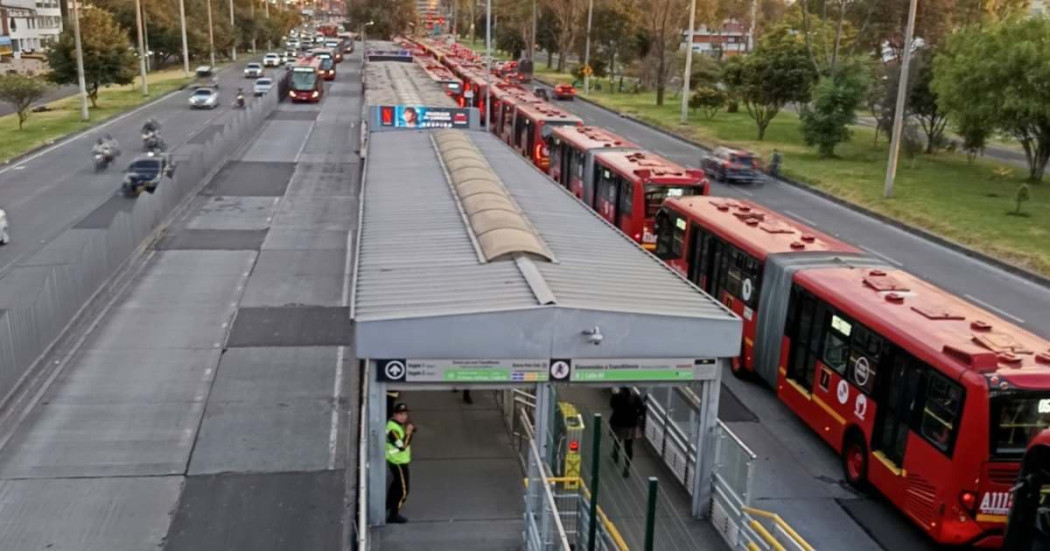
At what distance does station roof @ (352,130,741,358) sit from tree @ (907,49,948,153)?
34.9 metres

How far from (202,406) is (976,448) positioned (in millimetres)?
11076

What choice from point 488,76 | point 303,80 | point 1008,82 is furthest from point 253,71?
point 1008,82

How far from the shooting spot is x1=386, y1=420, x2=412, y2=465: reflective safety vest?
35.9 feet

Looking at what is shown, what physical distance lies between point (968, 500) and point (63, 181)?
34.1m

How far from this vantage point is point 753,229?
18.0 m

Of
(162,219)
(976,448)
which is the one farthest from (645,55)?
(976,448)

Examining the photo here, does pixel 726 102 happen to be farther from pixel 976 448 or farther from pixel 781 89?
pixel 976 448

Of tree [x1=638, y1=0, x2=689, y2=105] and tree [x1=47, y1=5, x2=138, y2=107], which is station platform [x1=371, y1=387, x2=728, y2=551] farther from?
tree [x1=638, y1=0, x2=689, y2=105]

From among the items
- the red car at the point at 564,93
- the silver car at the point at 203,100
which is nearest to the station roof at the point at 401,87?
the silver car at the point at 203,100

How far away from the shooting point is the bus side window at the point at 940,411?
35.6ft

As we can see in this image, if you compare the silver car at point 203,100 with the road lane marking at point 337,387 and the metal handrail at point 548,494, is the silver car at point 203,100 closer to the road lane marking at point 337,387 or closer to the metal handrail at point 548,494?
the road lane marking at point 337,387

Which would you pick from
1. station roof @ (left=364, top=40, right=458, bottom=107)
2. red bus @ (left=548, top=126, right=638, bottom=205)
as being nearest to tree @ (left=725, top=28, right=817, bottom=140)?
station roof @ (left=364, top=40, right=458, bottom=107)

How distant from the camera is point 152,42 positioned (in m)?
102

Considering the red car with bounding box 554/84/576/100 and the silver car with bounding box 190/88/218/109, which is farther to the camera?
the red car with bounding box 554/84/576/100
